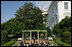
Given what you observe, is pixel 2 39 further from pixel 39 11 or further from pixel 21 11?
pixel 21 11

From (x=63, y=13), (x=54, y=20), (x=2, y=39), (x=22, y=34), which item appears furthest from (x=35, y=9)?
(x=54, y=20)

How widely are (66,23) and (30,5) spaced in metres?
5.96

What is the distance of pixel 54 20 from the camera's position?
33.8 ft

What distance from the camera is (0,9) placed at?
2156mm

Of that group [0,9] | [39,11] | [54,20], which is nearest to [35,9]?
[39,11]

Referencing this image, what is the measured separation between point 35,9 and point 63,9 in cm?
750

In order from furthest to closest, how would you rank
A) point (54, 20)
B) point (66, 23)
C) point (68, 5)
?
point (54, 20) → point (68, 5) → point (66, 23)

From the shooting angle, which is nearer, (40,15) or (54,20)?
(40,15)

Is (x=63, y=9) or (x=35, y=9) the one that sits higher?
(x=63, y=9)

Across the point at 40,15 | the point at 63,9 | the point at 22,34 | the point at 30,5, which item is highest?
the point at 63,9

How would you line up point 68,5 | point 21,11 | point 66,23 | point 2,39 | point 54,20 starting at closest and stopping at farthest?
1. point 2,39
2. point 21,11
3. point 66,23
4. point 68,5
5. point 54,20

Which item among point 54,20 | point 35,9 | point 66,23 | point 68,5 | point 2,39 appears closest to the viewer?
point 2,39

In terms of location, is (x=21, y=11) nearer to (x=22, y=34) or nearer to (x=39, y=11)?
(x=39, y=11)

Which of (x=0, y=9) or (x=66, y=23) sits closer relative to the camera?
(x=0, y=9)
